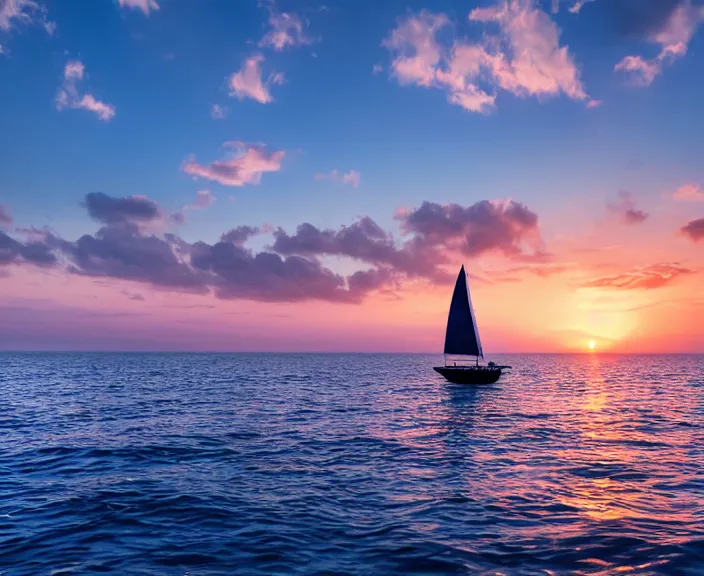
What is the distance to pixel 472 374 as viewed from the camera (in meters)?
65.5

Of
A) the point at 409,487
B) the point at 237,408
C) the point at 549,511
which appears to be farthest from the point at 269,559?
the point at 237,408

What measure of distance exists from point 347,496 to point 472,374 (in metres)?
50.9

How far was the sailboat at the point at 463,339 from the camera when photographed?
65562 mm

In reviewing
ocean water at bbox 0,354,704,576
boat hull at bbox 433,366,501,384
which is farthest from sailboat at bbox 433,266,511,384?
ocean water at bbox 0,354,704,576

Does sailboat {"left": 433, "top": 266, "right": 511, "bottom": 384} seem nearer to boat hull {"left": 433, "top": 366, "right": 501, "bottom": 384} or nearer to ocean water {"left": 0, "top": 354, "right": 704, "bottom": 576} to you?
boat hull {"left": 433, "top": 366, "right": 501, "bottom": 384}

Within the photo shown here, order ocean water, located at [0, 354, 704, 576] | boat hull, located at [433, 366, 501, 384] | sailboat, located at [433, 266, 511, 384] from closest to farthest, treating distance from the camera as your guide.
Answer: ocean water, located at [0, 354, 704, 576] → boat hull, located at [433, 366, 501, 384] → sailboat, located at [433, 266, 511, 384]

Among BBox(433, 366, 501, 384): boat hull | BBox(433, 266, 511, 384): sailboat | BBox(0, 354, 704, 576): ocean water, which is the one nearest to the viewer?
BBox(0, 354, 704, 576): ocean water

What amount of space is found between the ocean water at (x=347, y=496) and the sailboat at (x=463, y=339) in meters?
28.8

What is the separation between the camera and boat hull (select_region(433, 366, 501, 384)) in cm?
6469

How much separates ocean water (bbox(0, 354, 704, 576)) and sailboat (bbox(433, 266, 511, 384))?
2883 cm

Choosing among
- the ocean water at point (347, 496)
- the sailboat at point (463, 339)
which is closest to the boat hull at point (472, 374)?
the sailboat at point (463, 339)

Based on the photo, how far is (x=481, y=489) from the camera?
18.7 meters

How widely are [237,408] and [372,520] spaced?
102 feet

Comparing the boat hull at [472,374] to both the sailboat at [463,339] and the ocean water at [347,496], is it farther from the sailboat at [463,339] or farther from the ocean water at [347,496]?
the ocean water at [347,496]
